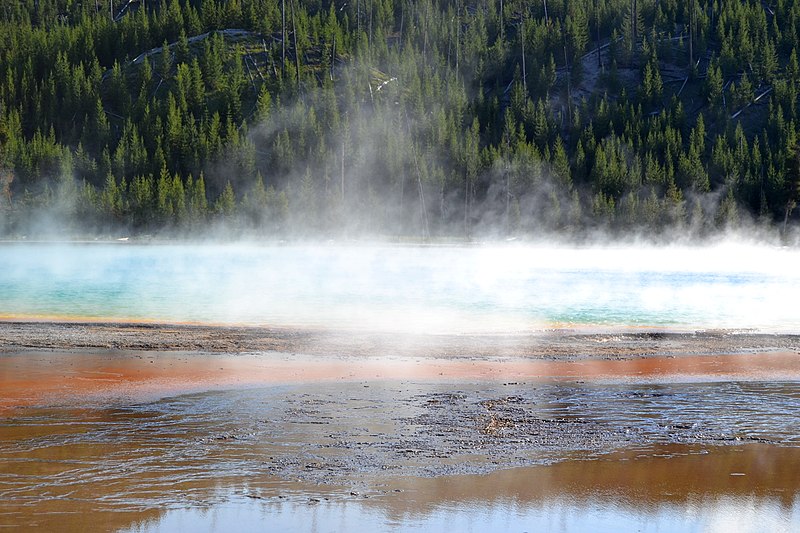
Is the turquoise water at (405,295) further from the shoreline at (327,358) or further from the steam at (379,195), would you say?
the steam at (379,195)

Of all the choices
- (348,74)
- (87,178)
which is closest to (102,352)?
(87,178)

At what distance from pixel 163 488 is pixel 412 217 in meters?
88.5

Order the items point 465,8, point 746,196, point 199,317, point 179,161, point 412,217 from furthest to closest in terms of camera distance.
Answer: point 465,8 → point 179,161 → point 412,217 → point 746,196 → point 199,317

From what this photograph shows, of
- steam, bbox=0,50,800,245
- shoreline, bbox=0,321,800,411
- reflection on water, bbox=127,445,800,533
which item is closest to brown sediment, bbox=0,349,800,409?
shoreline, bbox=0,321,800,411

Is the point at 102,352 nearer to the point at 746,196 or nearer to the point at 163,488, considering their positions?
the point at 163,488

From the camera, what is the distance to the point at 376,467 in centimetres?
862

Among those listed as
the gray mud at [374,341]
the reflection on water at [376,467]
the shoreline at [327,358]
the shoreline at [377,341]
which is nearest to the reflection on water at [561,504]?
the reflection on water at [376,467]

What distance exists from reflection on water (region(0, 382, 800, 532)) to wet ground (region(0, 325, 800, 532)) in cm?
3

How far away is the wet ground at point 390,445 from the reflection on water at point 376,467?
0.03m

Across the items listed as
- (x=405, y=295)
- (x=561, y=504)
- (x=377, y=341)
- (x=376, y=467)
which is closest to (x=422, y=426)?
(x=376, y=467)

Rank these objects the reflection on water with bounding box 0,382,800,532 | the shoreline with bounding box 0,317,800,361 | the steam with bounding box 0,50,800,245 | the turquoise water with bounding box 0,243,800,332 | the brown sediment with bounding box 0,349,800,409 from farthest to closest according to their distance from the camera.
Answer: the steam with bounding box 0,50,800,245 → the turquoise water with bounding box 0,243,800,332 → the shoreline with bounding box 0,317,800,361 → the brown sediment with bounding box 0,349,800,409 → the reflection on water with bounding box 0,382,800,532

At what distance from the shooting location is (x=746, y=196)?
90.1 meters

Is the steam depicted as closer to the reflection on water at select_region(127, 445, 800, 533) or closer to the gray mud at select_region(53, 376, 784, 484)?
the gray mud at select_region(53, 376, 784, 484)

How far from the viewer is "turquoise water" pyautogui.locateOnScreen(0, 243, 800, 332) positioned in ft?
73.6
